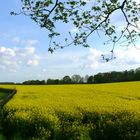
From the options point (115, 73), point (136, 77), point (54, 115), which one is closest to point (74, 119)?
point (54, 115)

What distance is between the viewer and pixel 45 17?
32.2ft

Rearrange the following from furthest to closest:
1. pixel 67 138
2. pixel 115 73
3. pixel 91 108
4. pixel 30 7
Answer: pixel 115 73 → pixel 91 108 → pixel 67 138 → pixel 30 7

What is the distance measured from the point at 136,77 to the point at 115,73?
38.1 ft

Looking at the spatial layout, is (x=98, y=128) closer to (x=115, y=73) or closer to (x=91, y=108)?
(x=91, y=108)

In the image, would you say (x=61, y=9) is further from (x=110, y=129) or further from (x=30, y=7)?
(x=110, y=129)

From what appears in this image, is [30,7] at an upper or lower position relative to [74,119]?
upper

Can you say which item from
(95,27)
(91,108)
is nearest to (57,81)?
(91,108)

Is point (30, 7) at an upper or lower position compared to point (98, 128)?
upper

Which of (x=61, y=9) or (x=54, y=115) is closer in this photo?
(x=61, y=9)

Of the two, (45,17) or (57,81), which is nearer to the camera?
(45,17)

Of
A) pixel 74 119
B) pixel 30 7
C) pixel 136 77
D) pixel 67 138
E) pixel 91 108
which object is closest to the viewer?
pixel 30 7

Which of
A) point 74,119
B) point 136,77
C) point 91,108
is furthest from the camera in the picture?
point 136,77

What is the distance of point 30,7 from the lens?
9719mm

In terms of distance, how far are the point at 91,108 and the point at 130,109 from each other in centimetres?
184
